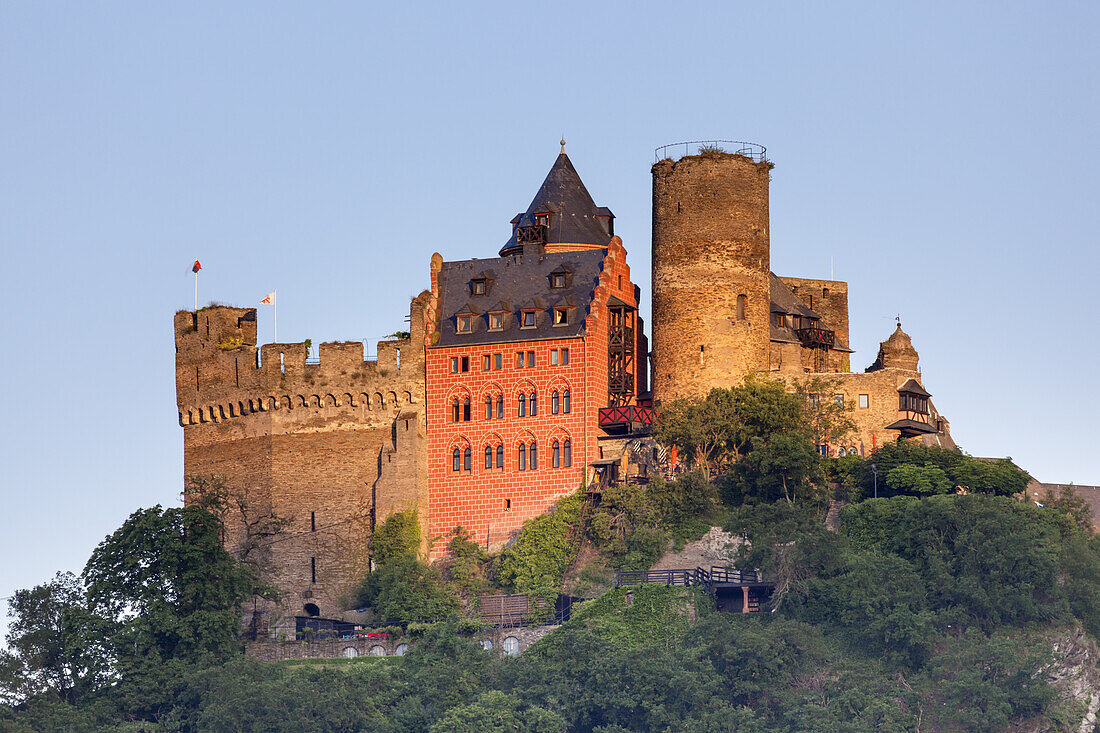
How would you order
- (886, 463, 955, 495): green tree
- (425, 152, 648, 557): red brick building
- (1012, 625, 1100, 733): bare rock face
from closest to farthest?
(1012, 625, 1100, 733): bare rock face → (886, 463, 955, 495): green tree → (425, 152, 648, 557): red brick building

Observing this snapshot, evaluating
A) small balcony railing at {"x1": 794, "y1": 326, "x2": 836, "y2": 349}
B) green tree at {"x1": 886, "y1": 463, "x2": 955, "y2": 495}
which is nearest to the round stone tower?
small balcony railing at {"x1": 794, "y1": 326, "x2": 836, "y2": 349}

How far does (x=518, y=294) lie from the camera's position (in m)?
117

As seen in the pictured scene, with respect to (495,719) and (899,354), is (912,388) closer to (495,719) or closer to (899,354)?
(899,354)

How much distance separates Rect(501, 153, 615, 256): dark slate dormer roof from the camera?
120938 millimetres

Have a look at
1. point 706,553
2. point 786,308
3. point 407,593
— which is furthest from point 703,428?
point 407,593

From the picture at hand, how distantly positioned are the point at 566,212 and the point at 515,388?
35.3 ft

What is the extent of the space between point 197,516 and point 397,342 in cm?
1395

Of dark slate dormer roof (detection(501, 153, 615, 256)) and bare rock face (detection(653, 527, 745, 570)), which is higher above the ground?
dark slate dormer roof (detection(501, 153, 615, 256))

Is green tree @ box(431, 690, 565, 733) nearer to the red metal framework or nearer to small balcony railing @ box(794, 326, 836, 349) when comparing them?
the red metal framework

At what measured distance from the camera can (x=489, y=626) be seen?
10775 centimetres

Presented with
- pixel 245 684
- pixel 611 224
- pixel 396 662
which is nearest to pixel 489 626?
pixel 396 662

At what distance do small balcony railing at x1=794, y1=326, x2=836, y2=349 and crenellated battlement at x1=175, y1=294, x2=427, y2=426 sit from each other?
16762 mm

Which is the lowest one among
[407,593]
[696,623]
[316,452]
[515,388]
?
[696,623]

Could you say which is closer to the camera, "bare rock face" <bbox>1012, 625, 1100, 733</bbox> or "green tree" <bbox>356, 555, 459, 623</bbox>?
"bare rock face" <bbox>1012, 625, 1100, 733</bbox>
